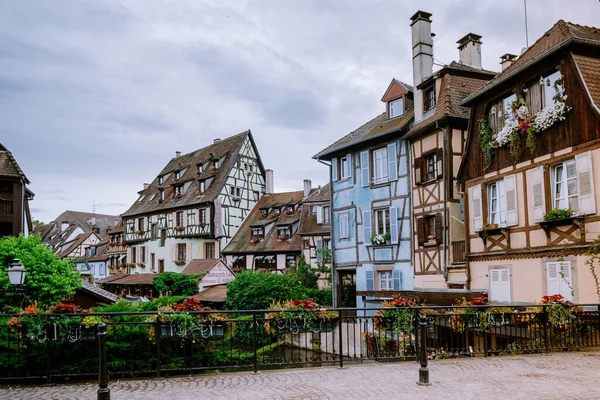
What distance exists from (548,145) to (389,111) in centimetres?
1216

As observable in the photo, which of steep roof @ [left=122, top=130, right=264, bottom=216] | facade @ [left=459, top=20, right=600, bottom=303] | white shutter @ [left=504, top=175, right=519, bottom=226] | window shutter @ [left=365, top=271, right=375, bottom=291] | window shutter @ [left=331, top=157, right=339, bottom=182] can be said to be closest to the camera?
facade @ [left=459, top=20, right=600, bottom=303]

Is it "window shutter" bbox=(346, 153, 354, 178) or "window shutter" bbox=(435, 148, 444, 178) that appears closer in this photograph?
"window shutter" bbox=(435, 148, 444, 178)

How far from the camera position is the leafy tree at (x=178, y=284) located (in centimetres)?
3741

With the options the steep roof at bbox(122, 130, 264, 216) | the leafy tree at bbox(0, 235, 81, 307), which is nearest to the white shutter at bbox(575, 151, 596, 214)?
the leafy tree at bbox(0, 235, 81, 307)

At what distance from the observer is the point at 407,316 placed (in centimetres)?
1070

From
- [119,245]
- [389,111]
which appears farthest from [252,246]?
[119,245]

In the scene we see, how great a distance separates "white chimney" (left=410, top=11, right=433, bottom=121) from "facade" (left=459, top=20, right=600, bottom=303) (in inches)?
207

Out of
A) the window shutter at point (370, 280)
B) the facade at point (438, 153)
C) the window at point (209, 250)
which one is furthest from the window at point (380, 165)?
the window at point (209, 250)

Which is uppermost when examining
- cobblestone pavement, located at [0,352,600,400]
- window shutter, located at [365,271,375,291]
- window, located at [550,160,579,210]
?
window, located at [550,160,579,210]

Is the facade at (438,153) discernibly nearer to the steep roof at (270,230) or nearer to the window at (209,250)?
the steep roof at (270,230)

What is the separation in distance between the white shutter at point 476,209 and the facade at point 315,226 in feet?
54.9

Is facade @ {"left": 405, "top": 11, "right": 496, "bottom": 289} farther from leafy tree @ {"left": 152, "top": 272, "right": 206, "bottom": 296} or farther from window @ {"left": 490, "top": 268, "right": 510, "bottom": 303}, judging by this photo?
leafy tree @ {"left": 152, "top": 272, "right": 206, "bottom": 296}

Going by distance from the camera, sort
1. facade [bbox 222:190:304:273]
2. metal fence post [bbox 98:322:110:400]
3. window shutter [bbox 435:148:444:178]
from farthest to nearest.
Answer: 1. facade [bbox 222:190:304:273]
2. window shutter [bbox 435:148:444:178]
3. metal fence post [bbox 98:322:110:400]

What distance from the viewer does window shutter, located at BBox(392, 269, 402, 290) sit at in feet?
79.7
